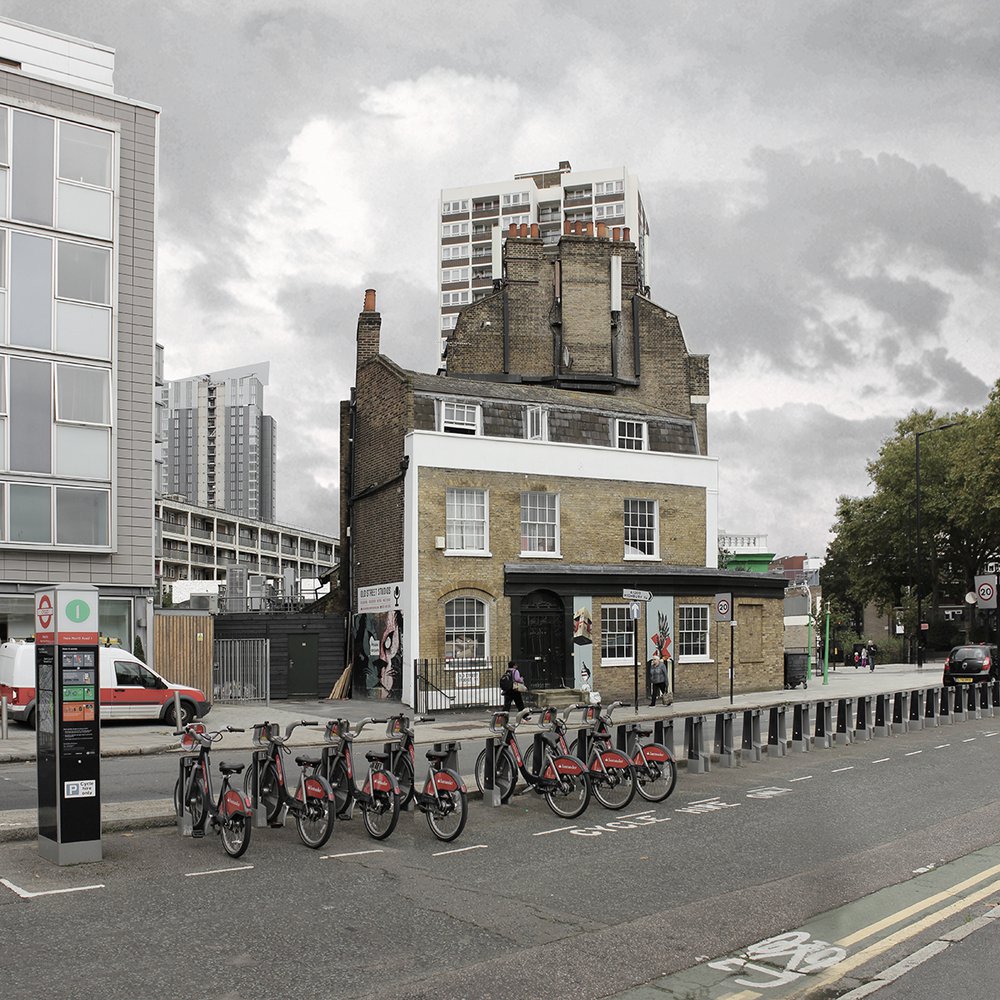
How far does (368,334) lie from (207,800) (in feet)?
90.6

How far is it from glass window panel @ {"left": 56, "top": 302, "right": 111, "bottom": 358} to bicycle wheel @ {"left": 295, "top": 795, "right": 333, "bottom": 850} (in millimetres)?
21376

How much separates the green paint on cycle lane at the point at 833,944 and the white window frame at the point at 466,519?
858 inches

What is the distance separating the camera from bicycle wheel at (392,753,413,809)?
12508 millimetres

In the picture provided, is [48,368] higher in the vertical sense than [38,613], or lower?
higher

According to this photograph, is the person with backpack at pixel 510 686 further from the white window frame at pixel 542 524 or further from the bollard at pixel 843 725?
the bollard at pixel 843 725

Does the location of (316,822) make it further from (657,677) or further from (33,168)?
(33,168)

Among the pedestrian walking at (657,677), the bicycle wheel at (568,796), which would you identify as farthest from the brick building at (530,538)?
the bicycle wheel at (568,796)

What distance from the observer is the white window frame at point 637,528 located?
112 ft

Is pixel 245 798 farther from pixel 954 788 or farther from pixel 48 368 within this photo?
pixel 48 368

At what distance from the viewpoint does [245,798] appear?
10.4 meters

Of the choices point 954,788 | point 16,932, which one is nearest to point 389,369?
point 954,788

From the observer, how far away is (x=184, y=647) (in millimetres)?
Answer: 30438

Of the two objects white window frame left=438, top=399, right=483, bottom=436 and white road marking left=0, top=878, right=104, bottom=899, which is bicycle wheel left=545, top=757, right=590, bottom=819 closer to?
white road marking left=0, top=878, right=104, bottom=899

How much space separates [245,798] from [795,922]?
16.1ft
